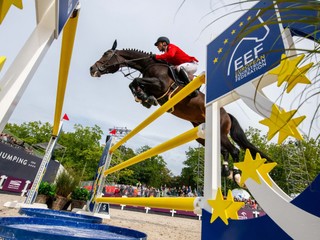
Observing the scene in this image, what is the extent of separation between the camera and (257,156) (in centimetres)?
64

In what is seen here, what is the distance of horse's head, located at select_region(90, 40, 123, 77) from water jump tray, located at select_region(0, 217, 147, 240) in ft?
5.83

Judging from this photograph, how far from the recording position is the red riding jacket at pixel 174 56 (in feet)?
7.87

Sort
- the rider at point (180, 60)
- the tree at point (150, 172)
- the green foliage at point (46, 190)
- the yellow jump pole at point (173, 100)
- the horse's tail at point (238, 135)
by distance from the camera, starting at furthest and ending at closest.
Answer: the tree at point (150, 172) < the green foliage at point (46, 190) < the rider at point (180, 60) < the horse's tail at point (238, 135) < the yellow jump pole at point (173, 100)

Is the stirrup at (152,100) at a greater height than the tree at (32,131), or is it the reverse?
the tree at (32,131)

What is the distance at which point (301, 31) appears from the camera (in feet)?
2.02

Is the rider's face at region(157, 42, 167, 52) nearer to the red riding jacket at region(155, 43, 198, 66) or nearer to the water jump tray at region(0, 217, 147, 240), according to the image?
the red riding jacket at region(155, 43, 198, 66)

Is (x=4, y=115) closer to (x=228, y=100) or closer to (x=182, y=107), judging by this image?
(x=228, y=100)

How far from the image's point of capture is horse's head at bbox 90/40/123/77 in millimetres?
2662

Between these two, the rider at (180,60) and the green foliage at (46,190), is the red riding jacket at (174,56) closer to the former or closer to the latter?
the rider at (180,60)

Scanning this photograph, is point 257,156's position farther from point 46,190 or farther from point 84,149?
point 84,149

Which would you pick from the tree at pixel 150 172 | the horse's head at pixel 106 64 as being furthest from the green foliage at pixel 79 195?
the tree at pixel 150 172

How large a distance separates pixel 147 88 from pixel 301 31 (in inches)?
69.4

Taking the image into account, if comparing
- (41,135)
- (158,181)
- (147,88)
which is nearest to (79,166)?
(41,135)

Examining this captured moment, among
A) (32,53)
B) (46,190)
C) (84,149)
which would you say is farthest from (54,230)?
(84,149)
